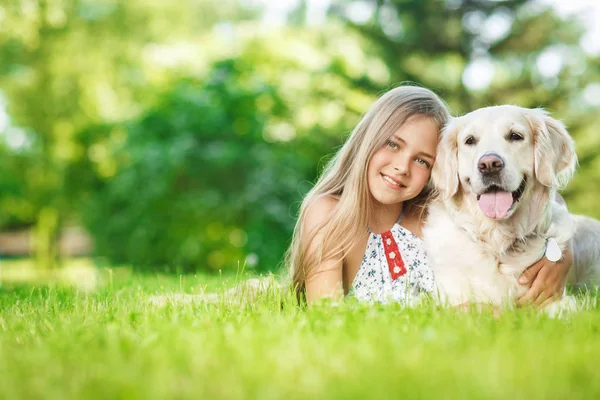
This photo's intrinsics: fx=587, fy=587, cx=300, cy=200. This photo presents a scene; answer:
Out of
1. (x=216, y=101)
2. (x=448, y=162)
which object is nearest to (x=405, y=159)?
(x=448, y=162)

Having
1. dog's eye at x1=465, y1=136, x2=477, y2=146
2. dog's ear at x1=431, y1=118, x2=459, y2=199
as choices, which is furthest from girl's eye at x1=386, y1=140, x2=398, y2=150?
dog's eye at x1=465, y1=136, x2=477, y2=146

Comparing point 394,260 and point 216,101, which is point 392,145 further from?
point 216,101

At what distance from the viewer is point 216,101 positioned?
1330 centimetres

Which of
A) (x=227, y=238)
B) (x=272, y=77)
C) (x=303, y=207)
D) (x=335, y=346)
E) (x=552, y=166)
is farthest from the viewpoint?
(x=272, y=77)

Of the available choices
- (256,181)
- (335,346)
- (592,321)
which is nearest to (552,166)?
(592,321)

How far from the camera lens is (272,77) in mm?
15992

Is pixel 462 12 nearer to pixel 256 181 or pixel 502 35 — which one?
pixel 502 35

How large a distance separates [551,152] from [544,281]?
→ 0.73 metres

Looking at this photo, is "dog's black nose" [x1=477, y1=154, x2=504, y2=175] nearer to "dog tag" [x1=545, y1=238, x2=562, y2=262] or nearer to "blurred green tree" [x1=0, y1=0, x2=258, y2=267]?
"dog tag" [x1=545, y1=238, x2=562, y2=262]

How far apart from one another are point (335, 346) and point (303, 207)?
182 centimetres

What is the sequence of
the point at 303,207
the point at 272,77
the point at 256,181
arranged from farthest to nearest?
the point at 272,77, the point at 256,181, the point at 303,207

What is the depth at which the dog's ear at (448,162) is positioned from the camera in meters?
3.53

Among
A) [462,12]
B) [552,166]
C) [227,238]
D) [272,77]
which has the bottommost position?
[227,238]

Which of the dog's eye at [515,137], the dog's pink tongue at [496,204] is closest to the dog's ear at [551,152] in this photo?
the dog's eye at [515,137]
